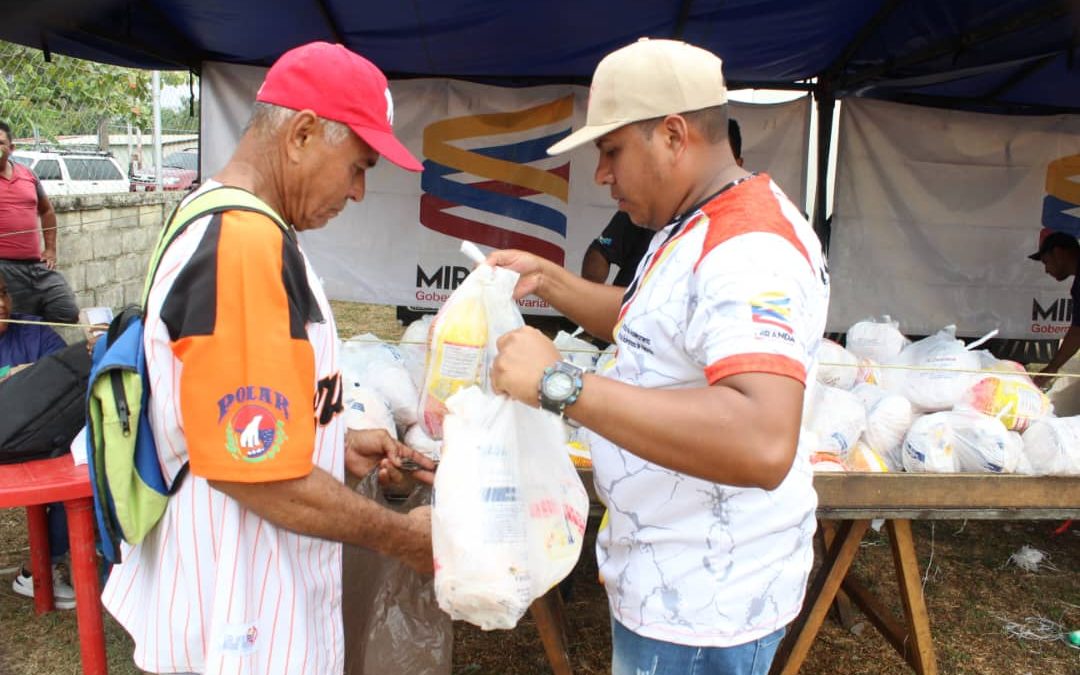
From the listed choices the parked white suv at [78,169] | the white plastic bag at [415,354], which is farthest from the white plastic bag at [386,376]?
the parked white suv at [78,169]

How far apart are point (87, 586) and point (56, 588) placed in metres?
1.45

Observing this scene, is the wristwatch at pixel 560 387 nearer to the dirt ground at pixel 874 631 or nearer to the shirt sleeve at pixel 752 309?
the shirt sleeve at pixel 752 309

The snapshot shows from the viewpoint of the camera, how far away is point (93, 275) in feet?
22.7

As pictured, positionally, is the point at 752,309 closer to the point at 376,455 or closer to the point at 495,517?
the point at 495,517

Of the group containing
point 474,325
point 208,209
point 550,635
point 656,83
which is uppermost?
point 656,83

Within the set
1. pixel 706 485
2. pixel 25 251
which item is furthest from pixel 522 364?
pixel 25 251

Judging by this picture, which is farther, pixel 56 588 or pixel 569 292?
pixel 56 588

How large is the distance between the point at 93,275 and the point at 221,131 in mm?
2791

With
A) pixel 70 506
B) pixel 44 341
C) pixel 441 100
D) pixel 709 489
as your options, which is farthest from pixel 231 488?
pixel 441 100

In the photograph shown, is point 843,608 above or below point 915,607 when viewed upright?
below

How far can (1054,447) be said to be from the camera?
8.25 ft

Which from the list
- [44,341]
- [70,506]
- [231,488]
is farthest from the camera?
[44,341]

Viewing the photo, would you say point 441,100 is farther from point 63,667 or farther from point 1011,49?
point 63,667

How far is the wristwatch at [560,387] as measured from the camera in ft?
3.61
